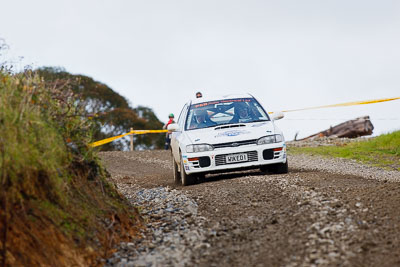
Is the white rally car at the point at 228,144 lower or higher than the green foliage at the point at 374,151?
higher

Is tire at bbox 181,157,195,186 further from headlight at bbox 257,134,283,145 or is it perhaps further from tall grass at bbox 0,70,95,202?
tall grass at bbox 0,70,95,202

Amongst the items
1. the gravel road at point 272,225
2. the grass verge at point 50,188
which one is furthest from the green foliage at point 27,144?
the gravel road at point 272,225

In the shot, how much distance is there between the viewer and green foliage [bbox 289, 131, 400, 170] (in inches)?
666

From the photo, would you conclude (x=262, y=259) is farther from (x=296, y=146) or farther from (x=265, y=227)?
(x=296, y=146)

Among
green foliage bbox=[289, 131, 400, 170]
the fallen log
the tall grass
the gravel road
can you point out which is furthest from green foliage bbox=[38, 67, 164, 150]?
the tall grass

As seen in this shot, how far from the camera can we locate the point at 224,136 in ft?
36.2

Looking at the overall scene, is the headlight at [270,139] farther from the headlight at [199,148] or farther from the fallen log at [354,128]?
the fallen log at [354,128]

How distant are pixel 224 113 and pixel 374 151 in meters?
8.98

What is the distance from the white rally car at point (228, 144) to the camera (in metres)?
10.9

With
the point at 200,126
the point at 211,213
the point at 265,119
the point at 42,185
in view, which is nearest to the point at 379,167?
the point at 265,119

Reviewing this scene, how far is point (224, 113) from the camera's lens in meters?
12.0

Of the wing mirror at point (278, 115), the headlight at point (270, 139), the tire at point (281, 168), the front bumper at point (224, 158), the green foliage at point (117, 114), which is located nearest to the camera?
the front bumper at point (224, 158)

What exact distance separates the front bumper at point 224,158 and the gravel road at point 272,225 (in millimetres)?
A: 789

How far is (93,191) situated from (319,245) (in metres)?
2.89
